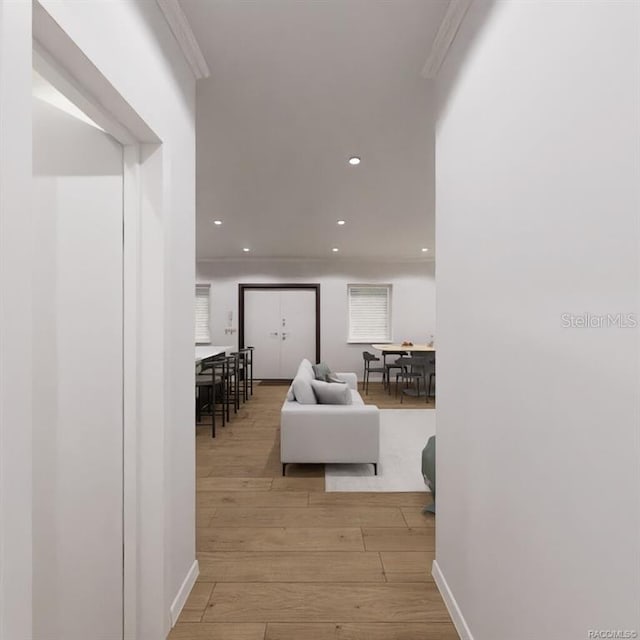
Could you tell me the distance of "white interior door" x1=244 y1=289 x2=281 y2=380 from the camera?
827cm

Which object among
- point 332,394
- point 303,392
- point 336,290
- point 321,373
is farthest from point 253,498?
point 336,290

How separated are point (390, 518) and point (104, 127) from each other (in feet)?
8.60

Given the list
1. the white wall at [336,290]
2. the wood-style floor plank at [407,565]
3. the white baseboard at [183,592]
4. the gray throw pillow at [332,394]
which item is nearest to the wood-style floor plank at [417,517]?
the wood-style floor plank at [407,565]

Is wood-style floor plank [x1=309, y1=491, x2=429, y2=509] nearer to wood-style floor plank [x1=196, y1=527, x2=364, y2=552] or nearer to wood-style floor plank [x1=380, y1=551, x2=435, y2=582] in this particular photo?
wood-style floor plank [x1=196, y1=527, x2=364, y2=552]

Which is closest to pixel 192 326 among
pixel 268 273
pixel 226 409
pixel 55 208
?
pixel 55 208

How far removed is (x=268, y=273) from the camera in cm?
825

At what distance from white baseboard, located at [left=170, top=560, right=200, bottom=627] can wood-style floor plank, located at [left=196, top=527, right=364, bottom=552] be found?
0.27 m

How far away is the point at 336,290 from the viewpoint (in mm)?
8242

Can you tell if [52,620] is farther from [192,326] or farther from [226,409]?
[226,409]

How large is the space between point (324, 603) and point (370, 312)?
6970 mm

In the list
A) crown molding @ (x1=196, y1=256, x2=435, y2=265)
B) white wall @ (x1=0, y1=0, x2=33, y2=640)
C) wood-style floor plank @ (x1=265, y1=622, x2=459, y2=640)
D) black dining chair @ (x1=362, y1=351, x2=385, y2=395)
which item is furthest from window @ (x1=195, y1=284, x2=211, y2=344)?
white wall @ (x1=0, y1=0, x2=33, y2=640)

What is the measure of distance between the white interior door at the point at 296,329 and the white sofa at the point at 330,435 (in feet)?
16.7

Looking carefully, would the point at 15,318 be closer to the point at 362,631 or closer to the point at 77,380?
the point at 77,380

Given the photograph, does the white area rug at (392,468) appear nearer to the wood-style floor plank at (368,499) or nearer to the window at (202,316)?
the wood-style floor plank at (368,499)
